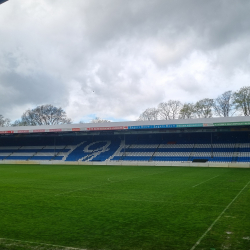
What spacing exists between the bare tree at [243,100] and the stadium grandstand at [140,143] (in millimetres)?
10953

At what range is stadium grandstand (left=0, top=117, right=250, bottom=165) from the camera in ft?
123

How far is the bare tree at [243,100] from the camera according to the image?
49875 millimetres

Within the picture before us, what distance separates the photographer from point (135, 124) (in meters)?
40.5

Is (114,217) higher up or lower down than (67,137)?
lower down

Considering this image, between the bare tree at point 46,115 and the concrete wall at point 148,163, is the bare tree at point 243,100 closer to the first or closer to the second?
the concrete wall at point 148,163

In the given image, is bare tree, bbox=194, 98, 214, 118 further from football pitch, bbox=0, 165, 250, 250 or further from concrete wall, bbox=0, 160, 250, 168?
football pitch, bbox=0, 165, 250, 250

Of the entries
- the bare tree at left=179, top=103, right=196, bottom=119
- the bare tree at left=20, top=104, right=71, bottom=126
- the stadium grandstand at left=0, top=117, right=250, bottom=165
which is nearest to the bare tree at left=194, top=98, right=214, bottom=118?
the bare tree at left=179, top=103, right=196, bottom=119

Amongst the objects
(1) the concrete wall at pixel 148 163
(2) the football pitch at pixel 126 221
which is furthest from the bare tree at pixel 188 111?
(2) the football pitch at pixel 126 221

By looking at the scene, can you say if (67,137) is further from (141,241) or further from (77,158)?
(141,241)

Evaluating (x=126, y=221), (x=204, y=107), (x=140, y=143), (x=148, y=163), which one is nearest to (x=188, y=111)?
(x=204, y=107)

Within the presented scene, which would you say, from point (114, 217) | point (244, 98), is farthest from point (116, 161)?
point (114, 217)

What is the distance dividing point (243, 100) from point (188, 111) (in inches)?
516

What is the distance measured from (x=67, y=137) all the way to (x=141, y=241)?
1861 inches

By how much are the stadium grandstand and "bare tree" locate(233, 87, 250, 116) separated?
10953mm
